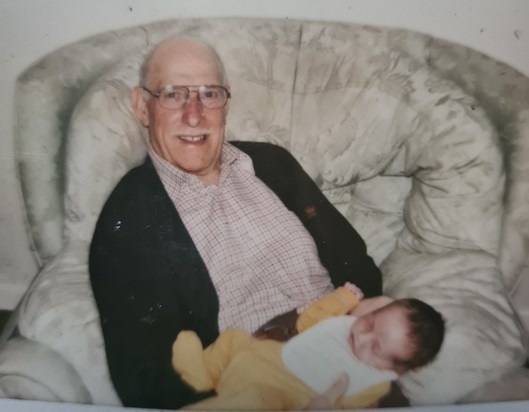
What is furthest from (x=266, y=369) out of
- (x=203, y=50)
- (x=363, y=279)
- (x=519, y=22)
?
(x=519, y=22)

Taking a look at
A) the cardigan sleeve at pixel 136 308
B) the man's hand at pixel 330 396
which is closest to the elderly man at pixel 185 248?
the cardigan sleeve at pixel 136 308

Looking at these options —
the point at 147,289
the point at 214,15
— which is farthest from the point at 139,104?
the point at 147,289

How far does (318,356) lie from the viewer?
91cm

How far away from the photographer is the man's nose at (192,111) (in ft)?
2.95

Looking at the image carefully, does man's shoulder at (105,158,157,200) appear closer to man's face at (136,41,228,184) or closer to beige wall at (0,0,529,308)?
man's face at (136,41,228,184)

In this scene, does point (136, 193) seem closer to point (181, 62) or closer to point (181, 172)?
point (181, 172)

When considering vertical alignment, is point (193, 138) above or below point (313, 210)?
above

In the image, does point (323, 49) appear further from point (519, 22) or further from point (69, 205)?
point (69, 205)

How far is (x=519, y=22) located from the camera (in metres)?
0.94

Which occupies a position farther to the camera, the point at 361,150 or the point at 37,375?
the point at 361,150

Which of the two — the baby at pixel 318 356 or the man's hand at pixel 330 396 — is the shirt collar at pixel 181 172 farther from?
the man's hand at pixel 330 396

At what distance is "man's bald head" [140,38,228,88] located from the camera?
91cm

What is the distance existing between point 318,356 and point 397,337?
0.13 meters

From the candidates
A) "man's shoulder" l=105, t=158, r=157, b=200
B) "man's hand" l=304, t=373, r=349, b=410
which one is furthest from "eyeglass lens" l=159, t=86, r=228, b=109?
"man's hand" l=304, t=373, r=349, b=410
